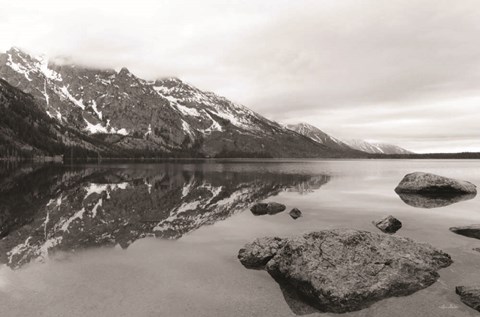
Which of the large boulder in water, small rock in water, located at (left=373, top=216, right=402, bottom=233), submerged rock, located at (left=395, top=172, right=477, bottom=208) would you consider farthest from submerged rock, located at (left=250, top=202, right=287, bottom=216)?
submerged rock, located at (left=395, top=172, right=477, bottom=208)

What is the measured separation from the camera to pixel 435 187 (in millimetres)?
47844

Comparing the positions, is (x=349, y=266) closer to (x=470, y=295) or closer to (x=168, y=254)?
(x=470, y=295)

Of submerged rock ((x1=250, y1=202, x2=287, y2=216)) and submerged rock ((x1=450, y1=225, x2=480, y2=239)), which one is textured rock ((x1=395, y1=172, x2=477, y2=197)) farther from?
submerged rock ((x1=250, y1=202, x2=287, y2=216))

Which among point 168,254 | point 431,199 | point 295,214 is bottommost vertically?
point 168,254

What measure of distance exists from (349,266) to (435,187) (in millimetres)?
40688

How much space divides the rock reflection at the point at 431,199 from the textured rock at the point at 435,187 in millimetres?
1776

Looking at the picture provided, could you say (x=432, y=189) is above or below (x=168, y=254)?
above

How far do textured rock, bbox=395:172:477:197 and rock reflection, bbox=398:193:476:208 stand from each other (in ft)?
5.83

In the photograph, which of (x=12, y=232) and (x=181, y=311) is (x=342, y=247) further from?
A: (x=12, y=232)

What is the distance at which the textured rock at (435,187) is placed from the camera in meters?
47.5

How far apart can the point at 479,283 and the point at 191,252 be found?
1369 centimetres

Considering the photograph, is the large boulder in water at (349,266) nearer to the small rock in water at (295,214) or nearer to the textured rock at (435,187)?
the small rock in water at (295,214)

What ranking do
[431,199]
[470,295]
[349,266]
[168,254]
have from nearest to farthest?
[470,295]
[349,266]
[168,254]
[431,199]

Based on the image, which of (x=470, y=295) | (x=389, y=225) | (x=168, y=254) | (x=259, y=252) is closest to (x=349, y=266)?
(x=470, y=295)
